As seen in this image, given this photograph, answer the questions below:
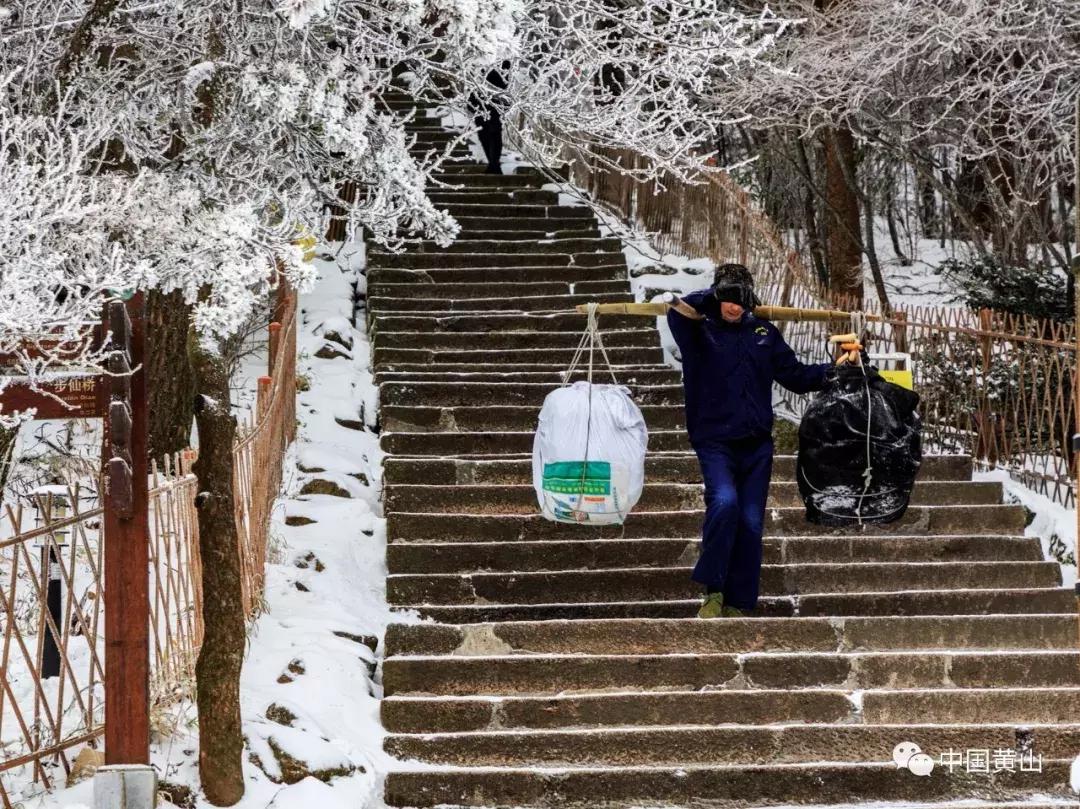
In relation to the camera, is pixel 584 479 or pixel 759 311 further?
pixel 759 311

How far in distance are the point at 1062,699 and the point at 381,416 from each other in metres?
4.80

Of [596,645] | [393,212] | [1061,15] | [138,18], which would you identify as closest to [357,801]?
[596,645]

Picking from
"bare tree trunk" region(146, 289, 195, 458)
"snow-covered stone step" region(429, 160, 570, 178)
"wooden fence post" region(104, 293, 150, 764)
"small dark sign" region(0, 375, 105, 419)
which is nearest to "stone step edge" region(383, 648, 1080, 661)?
"wooden fence post" region(104, 293, 150, 764)

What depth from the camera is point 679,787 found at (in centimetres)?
577

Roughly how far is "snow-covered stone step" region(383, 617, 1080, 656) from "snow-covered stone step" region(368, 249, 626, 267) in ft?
19.4

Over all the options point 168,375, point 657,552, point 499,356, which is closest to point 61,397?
point 657,552

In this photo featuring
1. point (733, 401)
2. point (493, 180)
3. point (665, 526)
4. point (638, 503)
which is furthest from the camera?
point (493, 180)

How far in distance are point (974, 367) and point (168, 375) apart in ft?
17.1

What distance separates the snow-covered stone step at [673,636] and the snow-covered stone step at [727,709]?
0.44 m

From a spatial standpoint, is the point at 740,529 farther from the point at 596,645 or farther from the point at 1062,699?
the point at 1062,699

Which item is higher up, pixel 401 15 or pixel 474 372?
pixel 401 15

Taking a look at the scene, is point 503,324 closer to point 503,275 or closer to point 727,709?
point 503,275

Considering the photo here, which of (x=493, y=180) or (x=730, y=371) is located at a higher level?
(x=493, y=180)

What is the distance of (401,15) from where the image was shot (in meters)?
5.79
